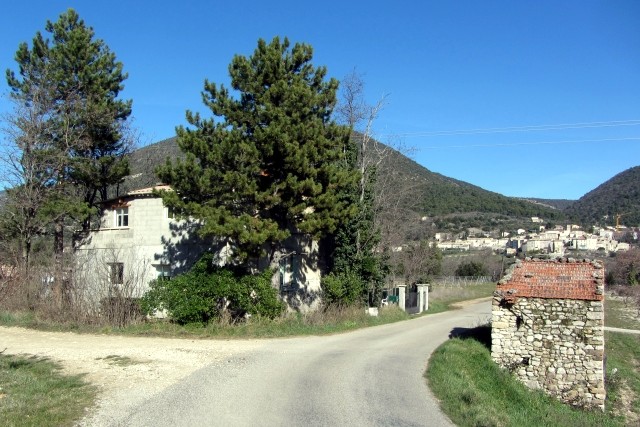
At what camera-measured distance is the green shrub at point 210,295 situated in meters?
18.8

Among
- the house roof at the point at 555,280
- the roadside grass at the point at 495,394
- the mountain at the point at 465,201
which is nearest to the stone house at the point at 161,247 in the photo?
the roadside grass at the point at 495,394

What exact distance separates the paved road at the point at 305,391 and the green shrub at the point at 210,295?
343cm

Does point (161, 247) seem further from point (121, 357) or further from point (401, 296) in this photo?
point (401, 296)

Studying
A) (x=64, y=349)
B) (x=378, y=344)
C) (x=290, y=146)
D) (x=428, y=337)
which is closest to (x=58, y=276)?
(x=64, y=349)

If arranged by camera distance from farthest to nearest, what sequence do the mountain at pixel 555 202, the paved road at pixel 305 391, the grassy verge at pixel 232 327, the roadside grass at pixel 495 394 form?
the mountain at pixel 555 202, the grassy verge at pixel 232 327, the roadside grass at pixel 495 394, the paved road at pixel 305 391

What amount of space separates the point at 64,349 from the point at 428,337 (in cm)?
1172

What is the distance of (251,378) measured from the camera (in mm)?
11461

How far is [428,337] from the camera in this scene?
62.6ft

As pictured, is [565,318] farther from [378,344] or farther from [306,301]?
[306,301]

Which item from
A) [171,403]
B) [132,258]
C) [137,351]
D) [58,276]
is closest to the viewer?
[171,403]

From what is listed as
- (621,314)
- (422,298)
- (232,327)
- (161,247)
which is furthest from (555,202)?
(232,327)

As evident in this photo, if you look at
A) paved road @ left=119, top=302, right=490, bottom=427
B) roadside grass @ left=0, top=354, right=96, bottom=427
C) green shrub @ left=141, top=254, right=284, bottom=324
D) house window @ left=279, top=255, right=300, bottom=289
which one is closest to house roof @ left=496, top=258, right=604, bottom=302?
paved road @ left=119, top=302, right=490, bottom=427

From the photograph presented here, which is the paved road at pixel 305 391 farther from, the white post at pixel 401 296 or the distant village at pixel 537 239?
the distant village at pixel 537 239

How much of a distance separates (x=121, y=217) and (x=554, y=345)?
20.0 meters
